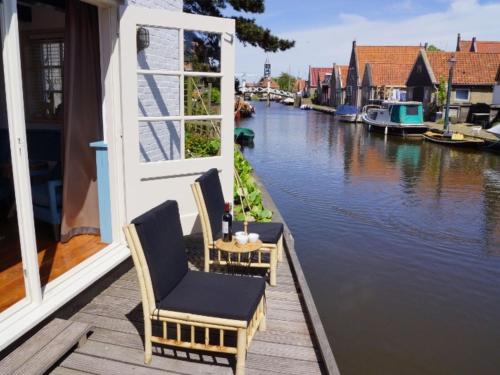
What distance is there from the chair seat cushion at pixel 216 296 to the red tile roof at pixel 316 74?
68650 mm

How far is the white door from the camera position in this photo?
4176 millimetres

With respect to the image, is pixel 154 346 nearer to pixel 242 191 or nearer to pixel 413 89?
pixel 242 191

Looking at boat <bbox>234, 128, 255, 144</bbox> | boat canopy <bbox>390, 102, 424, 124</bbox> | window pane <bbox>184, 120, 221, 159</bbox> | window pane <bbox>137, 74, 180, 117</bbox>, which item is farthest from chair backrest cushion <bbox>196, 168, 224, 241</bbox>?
boat canopy <bbox>390, 102, 424, 124</bbox>

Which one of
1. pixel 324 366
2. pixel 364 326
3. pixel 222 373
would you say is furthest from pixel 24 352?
pixel 364 326

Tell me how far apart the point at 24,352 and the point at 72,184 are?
2030mm

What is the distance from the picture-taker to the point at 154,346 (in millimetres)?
3166

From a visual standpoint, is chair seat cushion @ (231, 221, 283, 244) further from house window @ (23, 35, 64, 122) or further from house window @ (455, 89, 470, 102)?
house window @ (455, 89, 470, 102)

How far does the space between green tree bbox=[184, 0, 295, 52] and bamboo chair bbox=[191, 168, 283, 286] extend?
12.6 metres

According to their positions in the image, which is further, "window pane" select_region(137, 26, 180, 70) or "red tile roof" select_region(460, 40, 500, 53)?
"red tile roof" select_region(460, 40, 500, 53)

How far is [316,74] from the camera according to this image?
2995 inches

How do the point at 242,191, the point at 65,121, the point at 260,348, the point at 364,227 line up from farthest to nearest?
the point at 364,227, the point at 242,191, the point at 65,121, the point at 260,348

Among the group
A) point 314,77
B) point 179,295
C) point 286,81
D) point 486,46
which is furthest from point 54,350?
point 286,81

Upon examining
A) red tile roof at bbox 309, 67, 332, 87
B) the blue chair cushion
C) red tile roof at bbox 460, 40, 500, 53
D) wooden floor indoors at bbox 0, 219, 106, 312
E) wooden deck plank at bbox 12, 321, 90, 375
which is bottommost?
wooden deck plank at bbox 12, 321, 90, 375

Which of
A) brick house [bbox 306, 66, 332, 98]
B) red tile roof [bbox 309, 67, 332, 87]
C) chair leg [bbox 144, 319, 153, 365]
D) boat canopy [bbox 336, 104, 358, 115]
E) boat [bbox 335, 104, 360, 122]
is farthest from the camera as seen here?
brick house [bbox 306, 66, 332, 98]
